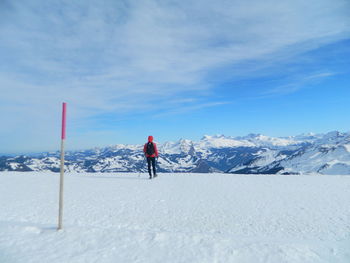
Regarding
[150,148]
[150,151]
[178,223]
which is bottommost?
[178,223]

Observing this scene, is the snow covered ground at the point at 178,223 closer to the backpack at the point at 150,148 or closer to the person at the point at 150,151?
the person at the point at 150,151

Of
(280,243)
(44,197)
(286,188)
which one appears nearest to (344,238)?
(280,243)

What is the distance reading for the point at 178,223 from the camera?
24.5ft

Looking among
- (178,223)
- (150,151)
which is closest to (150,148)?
(150,151)

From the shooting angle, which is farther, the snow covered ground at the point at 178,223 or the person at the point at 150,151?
the person at the point at 150,151

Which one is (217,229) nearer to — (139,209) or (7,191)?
(139,209)

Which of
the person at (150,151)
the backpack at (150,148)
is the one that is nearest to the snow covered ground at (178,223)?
the person at (150,151)

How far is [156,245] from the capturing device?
5184mm

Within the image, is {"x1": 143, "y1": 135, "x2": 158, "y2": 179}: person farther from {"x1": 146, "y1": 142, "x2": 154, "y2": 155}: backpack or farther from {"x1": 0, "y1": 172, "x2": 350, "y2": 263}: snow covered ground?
{"x1": 0, "y1": 172, "x2": 350, "y2": 263}: snow covered ground

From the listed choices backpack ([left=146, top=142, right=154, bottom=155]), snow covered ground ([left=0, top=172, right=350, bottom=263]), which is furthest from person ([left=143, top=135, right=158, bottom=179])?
snow covered ground ([left=0, top=172, right=350, bottom=263])

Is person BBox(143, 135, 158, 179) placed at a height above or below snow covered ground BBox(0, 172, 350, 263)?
above

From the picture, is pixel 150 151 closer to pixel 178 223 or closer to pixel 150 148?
pixel 150 148

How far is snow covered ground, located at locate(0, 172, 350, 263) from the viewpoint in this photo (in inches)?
192

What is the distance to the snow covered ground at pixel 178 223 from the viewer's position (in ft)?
16.0
